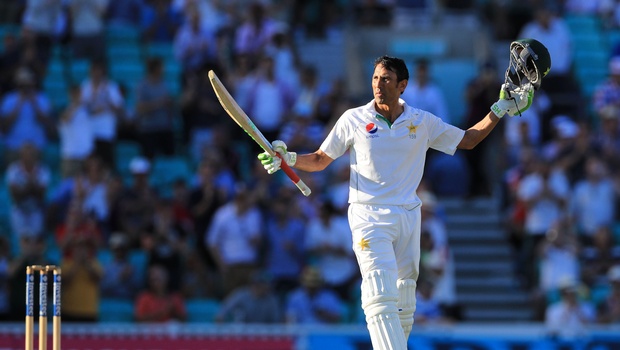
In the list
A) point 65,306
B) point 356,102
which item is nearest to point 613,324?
point 356,102

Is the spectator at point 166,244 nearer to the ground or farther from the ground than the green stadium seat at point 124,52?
nearer to the ground

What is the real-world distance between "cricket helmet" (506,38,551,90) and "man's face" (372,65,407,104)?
83 cm

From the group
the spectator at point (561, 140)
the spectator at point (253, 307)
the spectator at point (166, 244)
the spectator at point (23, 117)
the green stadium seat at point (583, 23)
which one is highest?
the green stadium seat at point (583, 23)

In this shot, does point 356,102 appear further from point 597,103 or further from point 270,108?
point 597,103

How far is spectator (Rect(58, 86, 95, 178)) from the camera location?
613 inches

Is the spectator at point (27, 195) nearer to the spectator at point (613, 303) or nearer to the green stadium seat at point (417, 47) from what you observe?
the green stadium seat at point (417, 47)

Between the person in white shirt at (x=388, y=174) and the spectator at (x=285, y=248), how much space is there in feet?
18.2

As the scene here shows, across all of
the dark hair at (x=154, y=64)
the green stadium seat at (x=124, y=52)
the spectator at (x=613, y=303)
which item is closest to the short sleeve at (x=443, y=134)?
the spectator at (x=613, y=303)

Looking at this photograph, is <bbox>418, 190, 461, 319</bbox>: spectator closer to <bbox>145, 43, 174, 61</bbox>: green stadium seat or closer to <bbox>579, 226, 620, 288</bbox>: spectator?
<bbox>579, 226, 620, 288</bbox>: spectator

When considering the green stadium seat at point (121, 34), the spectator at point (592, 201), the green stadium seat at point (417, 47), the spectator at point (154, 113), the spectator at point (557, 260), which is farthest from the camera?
the green stadium seat at point (417, 47)

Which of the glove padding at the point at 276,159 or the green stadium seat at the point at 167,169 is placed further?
the green stadium seat at the point at 167,169

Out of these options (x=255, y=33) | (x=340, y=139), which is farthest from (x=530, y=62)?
(x=255, y=33)

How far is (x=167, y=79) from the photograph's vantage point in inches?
673

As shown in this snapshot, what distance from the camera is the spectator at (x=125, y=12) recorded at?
17.3 meters
